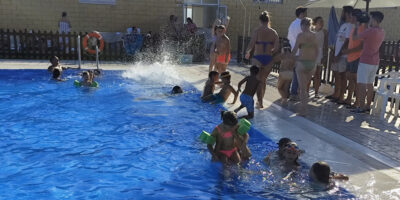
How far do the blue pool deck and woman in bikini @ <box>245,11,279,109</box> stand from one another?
2.58 ft

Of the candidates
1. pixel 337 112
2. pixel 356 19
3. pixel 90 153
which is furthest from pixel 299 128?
pixel 90 153

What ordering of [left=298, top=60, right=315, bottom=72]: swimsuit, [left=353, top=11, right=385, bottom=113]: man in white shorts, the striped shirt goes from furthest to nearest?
the striped shirt → [left=298, top=60, right=315, bottom=72]: swimsuit → [left=353, top=11, right=385, bottom=113]: man in white shorts

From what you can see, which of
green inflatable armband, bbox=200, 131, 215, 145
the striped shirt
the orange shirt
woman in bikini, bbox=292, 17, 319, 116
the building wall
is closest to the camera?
green inflatable armband, bbox=200, 131, 215, 145

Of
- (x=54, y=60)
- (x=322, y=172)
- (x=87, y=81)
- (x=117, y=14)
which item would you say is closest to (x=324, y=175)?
(x=322, y=172)

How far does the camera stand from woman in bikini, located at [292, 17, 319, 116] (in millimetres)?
7039

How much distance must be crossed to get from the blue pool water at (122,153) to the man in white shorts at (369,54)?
261cm

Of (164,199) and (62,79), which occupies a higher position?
(62,79)

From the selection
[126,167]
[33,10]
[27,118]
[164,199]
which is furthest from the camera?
[33,10]

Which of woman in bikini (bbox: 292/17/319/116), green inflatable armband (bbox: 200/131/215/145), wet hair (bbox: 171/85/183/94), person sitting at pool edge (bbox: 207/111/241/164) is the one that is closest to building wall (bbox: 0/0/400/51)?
wet hair (bbox: 171/85/183/94)

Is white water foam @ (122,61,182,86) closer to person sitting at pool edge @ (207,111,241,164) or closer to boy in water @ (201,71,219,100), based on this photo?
boy in water @ (201,71,219,100)

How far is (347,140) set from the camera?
558 centimetres

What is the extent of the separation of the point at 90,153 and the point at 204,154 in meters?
1.87

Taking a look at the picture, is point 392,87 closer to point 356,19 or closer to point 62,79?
point 356,19

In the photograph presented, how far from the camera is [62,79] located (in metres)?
11.4
